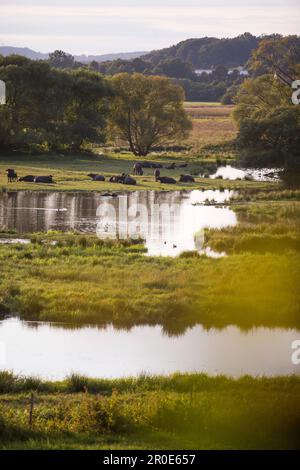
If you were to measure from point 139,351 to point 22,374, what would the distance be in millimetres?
2899

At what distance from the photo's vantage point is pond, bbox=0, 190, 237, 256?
29.8m

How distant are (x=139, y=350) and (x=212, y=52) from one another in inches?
6030

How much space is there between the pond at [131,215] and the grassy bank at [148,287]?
2.46m

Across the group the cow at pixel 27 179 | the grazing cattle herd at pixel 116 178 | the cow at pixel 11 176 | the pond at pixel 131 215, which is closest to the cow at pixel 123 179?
the grazing cattle herd at pixel 116 178

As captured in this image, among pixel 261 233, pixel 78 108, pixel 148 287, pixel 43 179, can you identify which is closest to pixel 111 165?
pixel 78 108

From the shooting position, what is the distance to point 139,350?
56.1 ft

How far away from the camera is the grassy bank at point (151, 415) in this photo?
10.6 metres

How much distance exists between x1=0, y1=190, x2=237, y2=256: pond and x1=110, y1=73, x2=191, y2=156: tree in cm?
2050

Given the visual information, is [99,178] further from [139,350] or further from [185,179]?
[139,350]

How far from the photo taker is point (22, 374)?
48.8ft

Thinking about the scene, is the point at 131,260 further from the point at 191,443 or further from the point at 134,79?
the point at 134,79

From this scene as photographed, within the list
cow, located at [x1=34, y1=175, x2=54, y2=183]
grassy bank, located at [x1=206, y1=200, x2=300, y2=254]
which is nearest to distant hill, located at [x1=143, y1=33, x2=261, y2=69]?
cow, located at [x1=34, y1=175, x2=54, y2=183]

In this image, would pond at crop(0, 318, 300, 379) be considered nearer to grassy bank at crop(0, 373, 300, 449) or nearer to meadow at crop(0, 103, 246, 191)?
grassy bank at crop(0, 373, 300, 449)

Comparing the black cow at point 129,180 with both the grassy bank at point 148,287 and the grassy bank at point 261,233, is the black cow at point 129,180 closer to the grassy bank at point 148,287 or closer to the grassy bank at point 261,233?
the grassy bank at point 261,233
